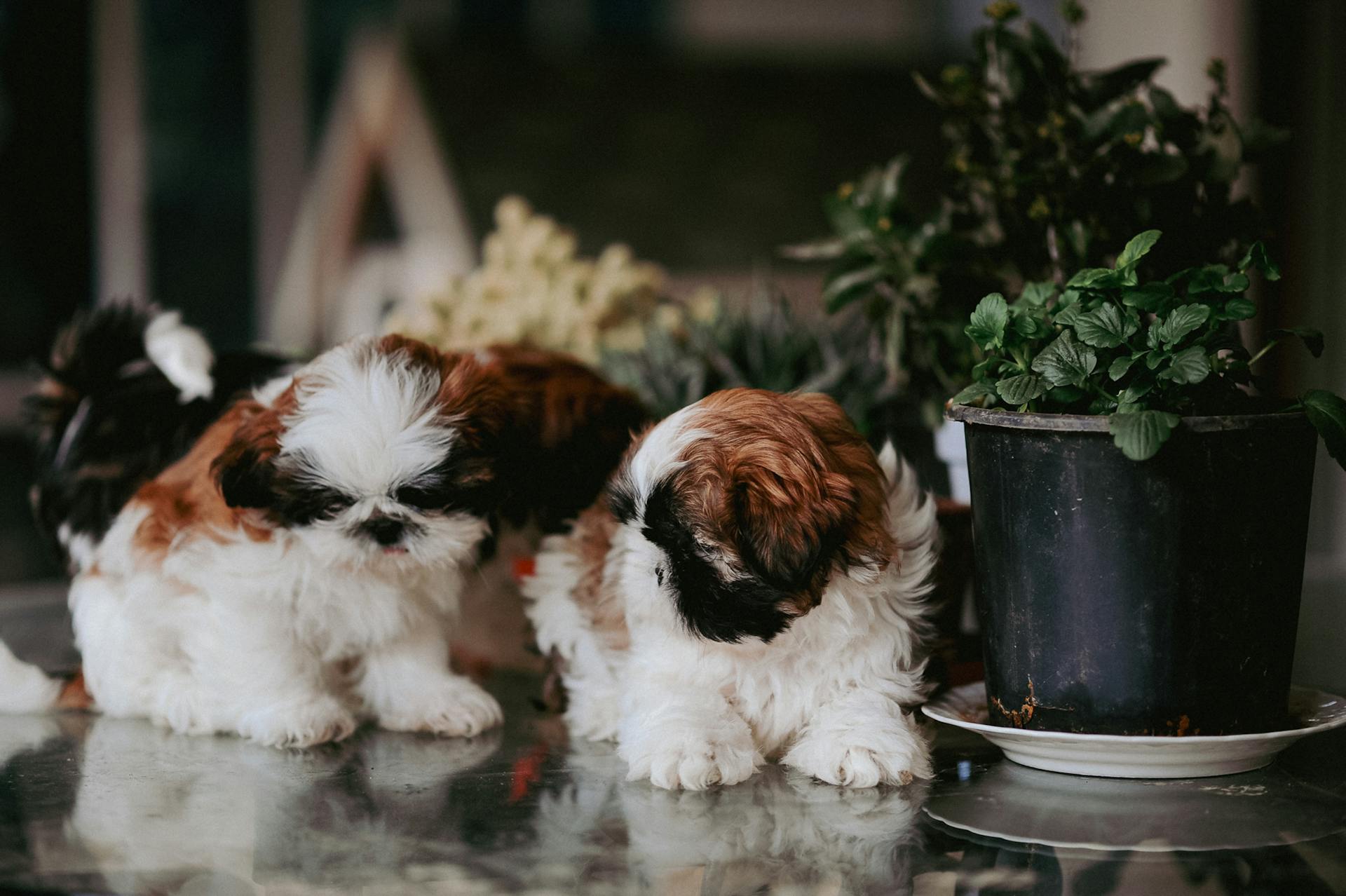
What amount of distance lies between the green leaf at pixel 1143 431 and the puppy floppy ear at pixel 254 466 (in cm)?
101

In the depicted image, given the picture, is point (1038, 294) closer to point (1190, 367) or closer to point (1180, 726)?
point (1190, 367)

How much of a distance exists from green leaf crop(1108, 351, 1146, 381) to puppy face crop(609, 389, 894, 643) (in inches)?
12.9

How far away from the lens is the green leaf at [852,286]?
2156 millimetres

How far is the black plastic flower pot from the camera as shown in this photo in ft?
4.51

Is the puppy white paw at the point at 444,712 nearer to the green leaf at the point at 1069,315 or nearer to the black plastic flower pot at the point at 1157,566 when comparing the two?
the black plastic flower pot at the point at 1157,566

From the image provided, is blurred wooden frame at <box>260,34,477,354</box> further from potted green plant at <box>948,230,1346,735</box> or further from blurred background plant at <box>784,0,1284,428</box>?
potted green plant at <box>948,230,1346,735</box>

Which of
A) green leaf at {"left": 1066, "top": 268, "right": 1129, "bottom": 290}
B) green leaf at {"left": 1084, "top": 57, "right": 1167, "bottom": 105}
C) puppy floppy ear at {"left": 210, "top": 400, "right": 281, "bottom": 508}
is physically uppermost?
green leaf at {"left": 1084, "top": 57, "right": 1167, "bottom": 105}

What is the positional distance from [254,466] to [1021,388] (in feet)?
3.15

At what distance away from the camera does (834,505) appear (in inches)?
57.8

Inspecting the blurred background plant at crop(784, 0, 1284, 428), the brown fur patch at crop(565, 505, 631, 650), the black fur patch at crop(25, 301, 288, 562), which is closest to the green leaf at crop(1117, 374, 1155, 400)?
the blurred background plant at crop(784, 0, 1284, 428)

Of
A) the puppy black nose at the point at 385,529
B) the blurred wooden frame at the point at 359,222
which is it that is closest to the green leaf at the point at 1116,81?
the puppy black nose at the point at 385,529

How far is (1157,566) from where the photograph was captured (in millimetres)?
1387

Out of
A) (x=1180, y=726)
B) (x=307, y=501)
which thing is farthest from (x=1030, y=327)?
(x=307, y=501)

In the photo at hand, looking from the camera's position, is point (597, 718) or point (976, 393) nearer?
Result: point (976, 393)
